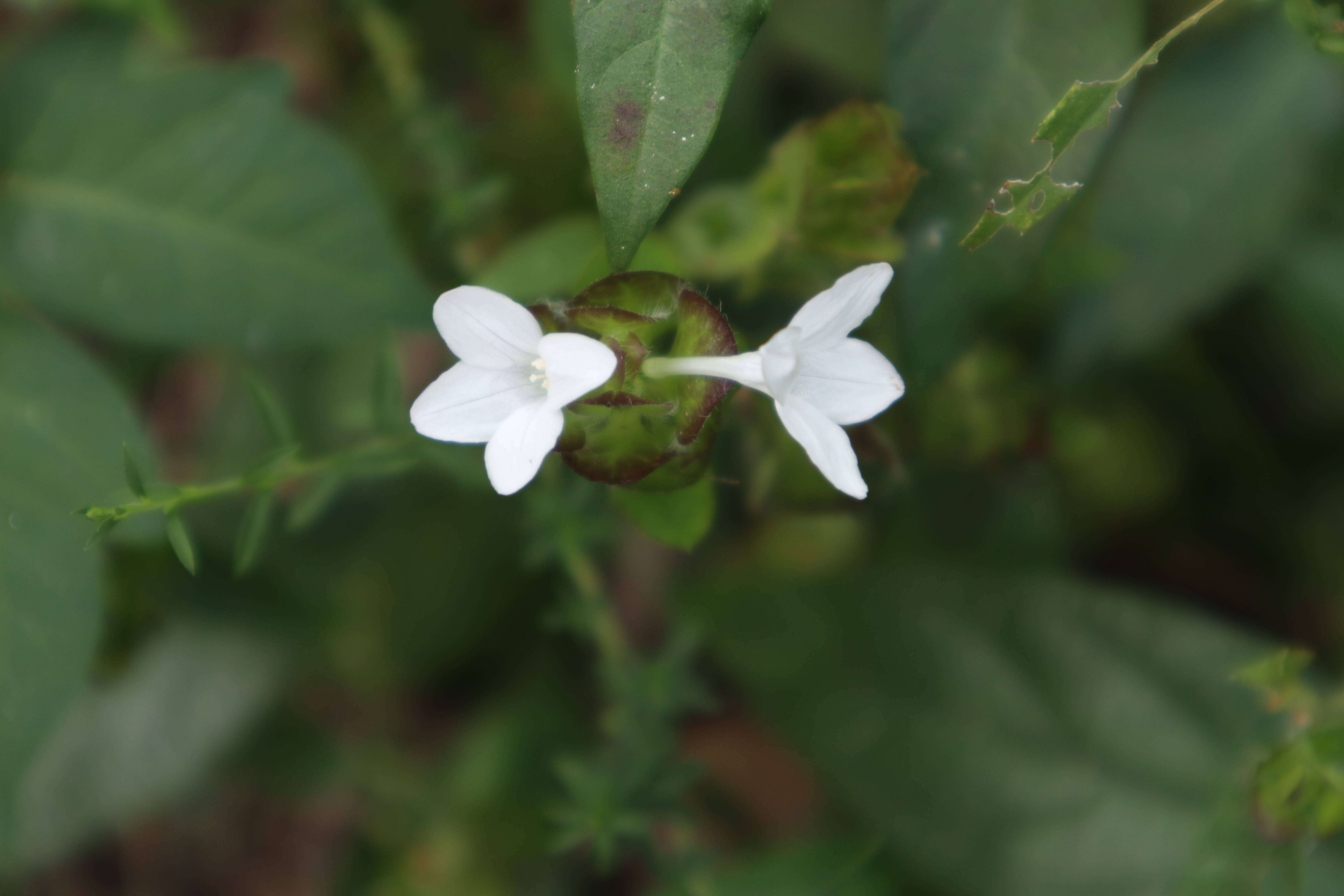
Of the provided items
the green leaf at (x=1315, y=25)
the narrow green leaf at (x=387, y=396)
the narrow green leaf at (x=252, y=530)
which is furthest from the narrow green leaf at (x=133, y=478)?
the green leaf at (x=1315, y=25)

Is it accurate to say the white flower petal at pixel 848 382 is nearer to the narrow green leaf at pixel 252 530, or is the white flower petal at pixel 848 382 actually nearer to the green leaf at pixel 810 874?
the narrow green leaf at pixel 252 530

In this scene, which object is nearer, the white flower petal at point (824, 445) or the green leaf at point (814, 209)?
the white flower petal at point (824, 445)

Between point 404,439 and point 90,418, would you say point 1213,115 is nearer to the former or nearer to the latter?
point 404,439

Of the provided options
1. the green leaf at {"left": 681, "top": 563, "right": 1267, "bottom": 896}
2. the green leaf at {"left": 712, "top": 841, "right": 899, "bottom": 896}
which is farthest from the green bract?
the green leaf at {"left": 681, "top": 563, "right": 1267, "bottom": 896}

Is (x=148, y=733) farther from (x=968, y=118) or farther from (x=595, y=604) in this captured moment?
(x=968, y=118)

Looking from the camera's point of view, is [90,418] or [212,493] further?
[90,418]

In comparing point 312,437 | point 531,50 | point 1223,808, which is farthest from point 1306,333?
point 312,437
